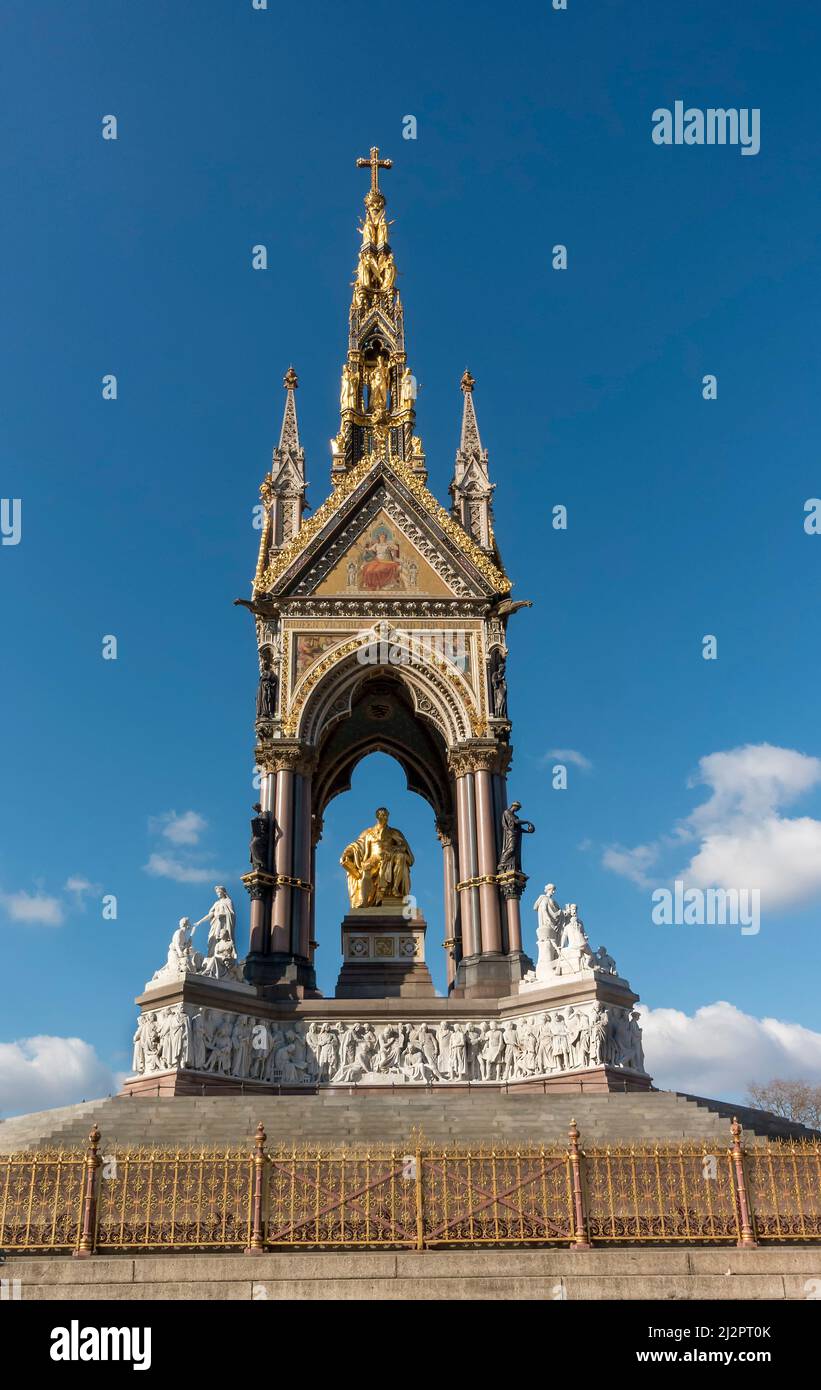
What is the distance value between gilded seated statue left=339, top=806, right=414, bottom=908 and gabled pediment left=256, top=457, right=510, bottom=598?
22.3 feet

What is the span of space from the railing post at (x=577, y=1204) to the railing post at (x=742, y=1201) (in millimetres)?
1851

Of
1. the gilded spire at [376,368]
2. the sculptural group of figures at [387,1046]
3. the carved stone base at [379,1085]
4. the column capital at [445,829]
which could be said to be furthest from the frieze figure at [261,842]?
the gilded spire at [376,368]

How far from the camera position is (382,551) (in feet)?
101

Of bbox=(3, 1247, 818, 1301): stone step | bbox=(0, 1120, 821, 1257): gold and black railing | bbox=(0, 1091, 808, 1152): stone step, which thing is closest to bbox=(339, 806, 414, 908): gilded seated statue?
bbox=(0, 1091, 808, 1152): stone step

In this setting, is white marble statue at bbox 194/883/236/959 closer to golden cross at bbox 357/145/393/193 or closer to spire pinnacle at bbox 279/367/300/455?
spire pinnacle at bbox 279/367/300/455

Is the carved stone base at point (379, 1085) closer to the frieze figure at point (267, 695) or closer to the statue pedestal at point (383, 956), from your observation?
the statue pedestal at point (383, 956)

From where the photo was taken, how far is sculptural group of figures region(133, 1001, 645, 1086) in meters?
22.6

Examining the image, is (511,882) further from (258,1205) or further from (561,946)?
(258,1205)

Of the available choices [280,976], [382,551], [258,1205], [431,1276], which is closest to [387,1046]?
[280,976]

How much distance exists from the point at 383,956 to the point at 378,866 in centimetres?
257

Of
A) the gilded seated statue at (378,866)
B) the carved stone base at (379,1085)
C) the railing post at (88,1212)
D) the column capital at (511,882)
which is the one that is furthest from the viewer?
the gilded seated statue at (378,866)

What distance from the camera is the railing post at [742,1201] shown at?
1249 centimetres
